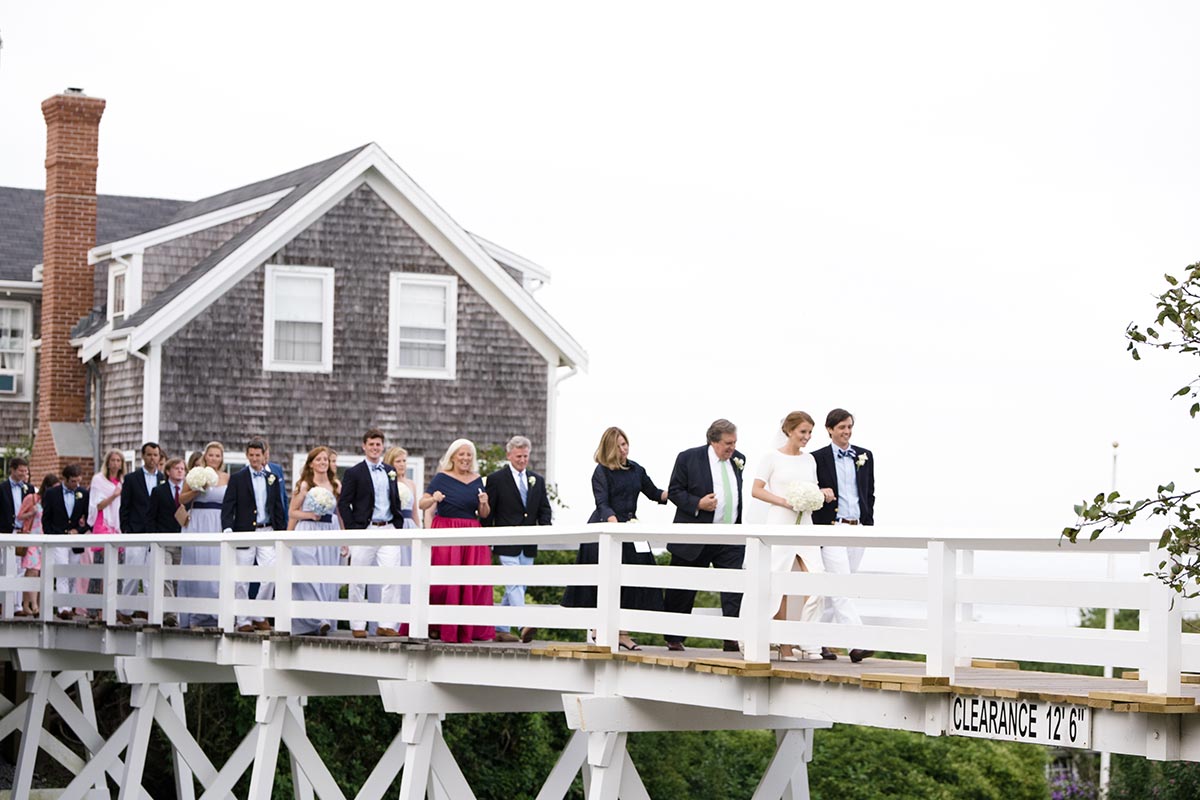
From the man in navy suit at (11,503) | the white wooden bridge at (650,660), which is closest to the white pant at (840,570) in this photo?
the white wooden bridge at (650,660)

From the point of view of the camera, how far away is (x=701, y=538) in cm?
1291

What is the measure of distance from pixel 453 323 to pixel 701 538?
898 inches

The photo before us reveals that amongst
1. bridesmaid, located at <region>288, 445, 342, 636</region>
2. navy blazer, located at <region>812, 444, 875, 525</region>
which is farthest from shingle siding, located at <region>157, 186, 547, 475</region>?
navy blazer, located at <region>812, 444, 875, 525</region>

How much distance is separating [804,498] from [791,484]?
0.18m

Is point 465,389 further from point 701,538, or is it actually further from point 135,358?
point 701,538

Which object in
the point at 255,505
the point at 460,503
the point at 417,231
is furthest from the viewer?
the point at 417,231

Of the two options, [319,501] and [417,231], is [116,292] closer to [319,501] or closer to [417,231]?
[417,231]

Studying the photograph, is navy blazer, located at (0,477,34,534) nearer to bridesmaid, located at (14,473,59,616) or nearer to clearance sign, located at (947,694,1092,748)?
bridesmaid, located at (14,473,59,616)

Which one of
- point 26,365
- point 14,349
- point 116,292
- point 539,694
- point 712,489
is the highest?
point 116,292

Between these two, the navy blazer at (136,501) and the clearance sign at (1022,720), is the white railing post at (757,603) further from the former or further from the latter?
the navy blazer at (136,501)

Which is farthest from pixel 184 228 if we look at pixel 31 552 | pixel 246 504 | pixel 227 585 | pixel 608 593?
pixel 608 593

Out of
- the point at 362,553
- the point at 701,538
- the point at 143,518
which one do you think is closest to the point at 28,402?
the point at 143,518

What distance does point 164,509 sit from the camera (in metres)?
20.3

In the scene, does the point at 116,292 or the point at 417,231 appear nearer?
the point at 116,292
